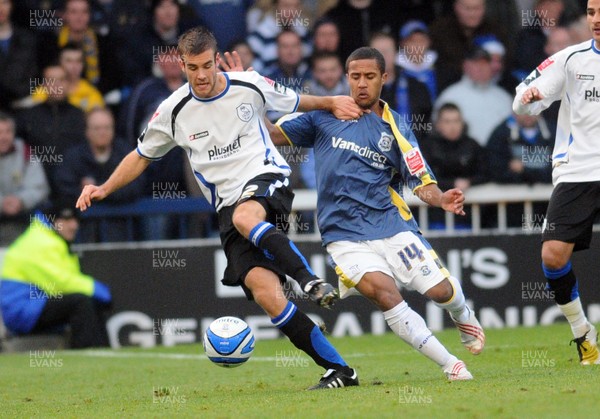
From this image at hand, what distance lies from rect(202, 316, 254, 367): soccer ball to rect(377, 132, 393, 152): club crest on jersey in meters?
1.58

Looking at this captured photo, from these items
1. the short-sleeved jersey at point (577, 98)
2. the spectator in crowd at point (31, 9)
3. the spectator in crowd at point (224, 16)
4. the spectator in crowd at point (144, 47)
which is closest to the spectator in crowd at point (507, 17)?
the spectator in crowd at point (224, 16)

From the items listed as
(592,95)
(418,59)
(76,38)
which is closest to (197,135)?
(592,95)

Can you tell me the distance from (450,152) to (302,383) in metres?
5.61

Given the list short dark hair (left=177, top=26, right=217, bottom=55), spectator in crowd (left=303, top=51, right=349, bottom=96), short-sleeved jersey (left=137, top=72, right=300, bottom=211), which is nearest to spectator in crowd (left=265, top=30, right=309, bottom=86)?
spectator in crowd (left=303, top=51, right=349, bottom=96)

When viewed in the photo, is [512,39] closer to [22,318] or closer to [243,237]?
[22,318]

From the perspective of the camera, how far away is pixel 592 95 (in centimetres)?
838

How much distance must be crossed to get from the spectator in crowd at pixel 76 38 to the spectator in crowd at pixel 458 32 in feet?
14.0

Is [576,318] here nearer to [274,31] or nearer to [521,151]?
[521,151]

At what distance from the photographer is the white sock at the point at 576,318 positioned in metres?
Answer: 8.56

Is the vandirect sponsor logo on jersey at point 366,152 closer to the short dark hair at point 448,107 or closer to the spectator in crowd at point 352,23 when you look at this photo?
the short dark hair at point 448,107

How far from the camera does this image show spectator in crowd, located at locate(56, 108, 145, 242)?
1348 centimetres

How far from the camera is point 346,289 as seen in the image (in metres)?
7.98

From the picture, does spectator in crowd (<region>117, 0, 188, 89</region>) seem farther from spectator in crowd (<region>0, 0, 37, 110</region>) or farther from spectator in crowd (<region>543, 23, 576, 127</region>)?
spectator in crowd (<region>543, 23, 576, 127</region>)

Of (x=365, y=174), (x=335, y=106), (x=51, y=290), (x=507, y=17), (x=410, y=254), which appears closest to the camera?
(x=410, y=254)
